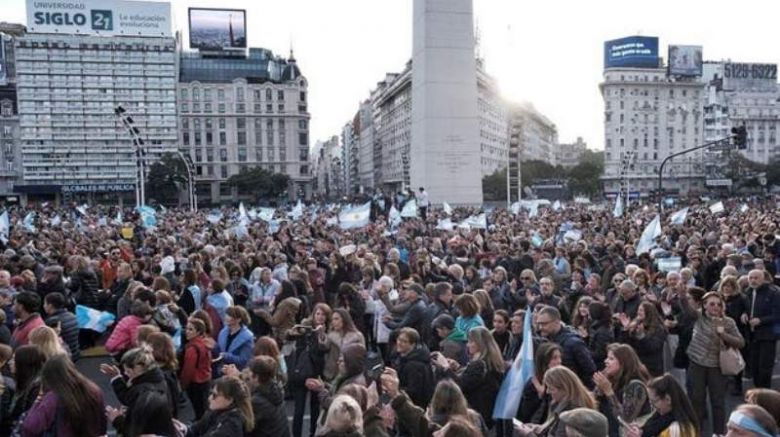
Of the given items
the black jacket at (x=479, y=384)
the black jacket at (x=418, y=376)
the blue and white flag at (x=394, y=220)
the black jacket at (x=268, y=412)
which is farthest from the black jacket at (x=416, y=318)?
the blue and white flag at (x=394, y=220)

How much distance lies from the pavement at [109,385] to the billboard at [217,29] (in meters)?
96.1

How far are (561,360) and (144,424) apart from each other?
3357 millimetres

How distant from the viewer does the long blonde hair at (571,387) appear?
453cm

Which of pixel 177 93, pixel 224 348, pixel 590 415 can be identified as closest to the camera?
pixel 590 415

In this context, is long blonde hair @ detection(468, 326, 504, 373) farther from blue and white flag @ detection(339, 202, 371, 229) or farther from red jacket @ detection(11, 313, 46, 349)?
blue and white flag @ detection(339, 202, 371, 229)

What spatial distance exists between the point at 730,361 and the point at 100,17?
321ft

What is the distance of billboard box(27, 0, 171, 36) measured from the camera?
88312mm

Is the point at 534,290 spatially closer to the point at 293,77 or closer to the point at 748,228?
the point at 748,228

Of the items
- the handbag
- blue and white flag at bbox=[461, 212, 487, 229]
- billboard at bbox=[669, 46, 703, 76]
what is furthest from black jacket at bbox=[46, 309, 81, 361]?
billboard at bbox=[669, 46, 703, 76]

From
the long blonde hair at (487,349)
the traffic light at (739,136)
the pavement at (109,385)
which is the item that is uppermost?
the traffic light at (739,136)

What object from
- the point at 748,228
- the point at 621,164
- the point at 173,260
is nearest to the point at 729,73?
the point at 621,164

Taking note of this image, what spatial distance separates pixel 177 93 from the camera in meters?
98.7

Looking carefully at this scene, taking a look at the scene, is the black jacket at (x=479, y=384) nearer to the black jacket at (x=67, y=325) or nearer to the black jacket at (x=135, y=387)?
the black jacket at (x=135, y=387)

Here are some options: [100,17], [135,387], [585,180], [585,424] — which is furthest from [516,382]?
[585,180]
